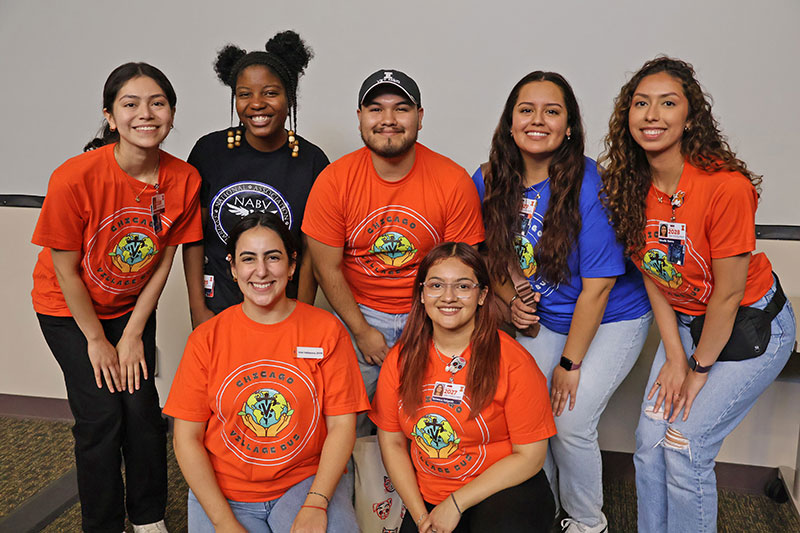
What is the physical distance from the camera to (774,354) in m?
1.91

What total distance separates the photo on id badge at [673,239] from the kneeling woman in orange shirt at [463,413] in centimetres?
51

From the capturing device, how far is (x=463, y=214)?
→ 217cm

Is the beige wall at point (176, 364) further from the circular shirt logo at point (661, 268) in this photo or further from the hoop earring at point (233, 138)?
the hoop earring at point (233, 138)

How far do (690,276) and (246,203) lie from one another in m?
1.40

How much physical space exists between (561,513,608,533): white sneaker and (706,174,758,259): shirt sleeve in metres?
1.01

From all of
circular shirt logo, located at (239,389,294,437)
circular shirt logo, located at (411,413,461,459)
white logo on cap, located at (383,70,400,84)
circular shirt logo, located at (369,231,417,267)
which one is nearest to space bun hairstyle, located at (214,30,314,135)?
white logo on cap, located at (383,70,400,84)

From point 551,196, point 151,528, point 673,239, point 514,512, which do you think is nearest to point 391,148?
point 551,196

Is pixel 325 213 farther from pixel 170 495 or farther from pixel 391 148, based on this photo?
pixel 170 495

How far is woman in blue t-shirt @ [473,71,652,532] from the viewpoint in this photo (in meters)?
2.08

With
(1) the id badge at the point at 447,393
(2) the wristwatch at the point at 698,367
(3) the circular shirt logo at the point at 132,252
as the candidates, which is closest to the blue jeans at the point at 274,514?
(1) the id badge at the point at 447,393

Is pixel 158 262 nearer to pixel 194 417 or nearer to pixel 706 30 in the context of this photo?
pixel 194 417

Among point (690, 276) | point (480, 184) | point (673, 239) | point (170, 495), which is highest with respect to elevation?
point (480, 184)

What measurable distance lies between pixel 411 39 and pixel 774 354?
1.75 metres

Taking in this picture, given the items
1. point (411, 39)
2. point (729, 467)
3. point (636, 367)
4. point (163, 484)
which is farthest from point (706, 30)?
point (163, 484)
